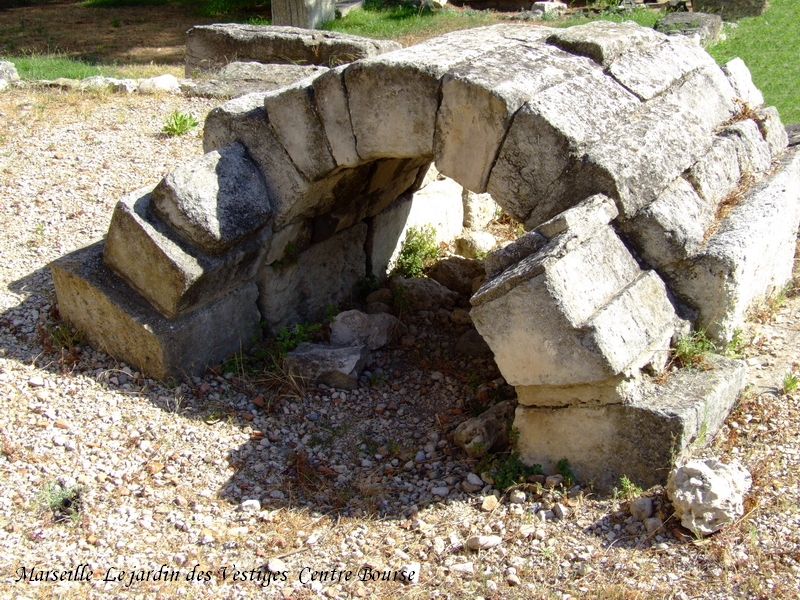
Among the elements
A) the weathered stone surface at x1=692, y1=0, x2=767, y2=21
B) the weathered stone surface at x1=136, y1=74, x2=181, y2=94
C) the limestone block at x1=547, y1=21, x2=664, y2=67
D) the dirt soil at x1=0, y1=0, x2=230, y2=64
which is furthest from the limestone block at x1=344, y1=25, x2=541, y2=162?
the weathered stone surface at x1=692, y1=0, x2=767, y2=21

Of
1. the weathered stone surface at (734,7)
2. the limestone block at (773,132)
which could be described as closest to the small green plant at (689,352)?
the limestone block at (773,132)

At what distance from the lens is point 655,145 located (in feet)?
11.7

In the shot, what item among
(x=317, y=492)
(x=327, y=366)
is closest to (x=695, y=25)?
(x=327, y=366)

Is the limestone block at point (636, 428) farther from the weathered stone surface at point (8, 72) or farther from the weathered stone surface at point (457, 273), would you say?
the weathered stone surface at point (8, 72)

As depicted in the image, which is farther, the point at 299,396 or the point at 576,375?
the point at 299,396

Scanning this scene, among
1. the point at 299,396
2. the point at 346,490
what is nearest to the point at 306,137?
the point at 299,396

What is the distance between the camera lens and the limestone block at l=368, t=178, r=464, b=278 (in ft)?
17.0

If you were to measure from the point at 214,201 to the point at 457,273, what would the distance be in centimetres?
183

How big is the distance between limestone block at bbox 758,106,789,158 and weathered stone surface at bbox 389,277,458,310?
199cm

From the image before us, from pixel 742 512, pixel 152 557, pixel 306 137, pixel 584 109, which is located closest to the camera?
pixel 742 512

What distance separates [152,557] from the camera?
3.16 m

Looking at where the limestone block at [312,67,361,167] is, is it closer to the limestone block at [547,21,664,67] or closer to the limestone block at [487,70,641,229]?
the limestone block at [487,70,641,229]

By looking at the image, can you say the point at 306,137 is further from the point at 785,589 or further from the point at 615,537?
the point at 785,589

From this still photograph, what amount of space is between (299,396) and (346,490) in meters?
0.73
